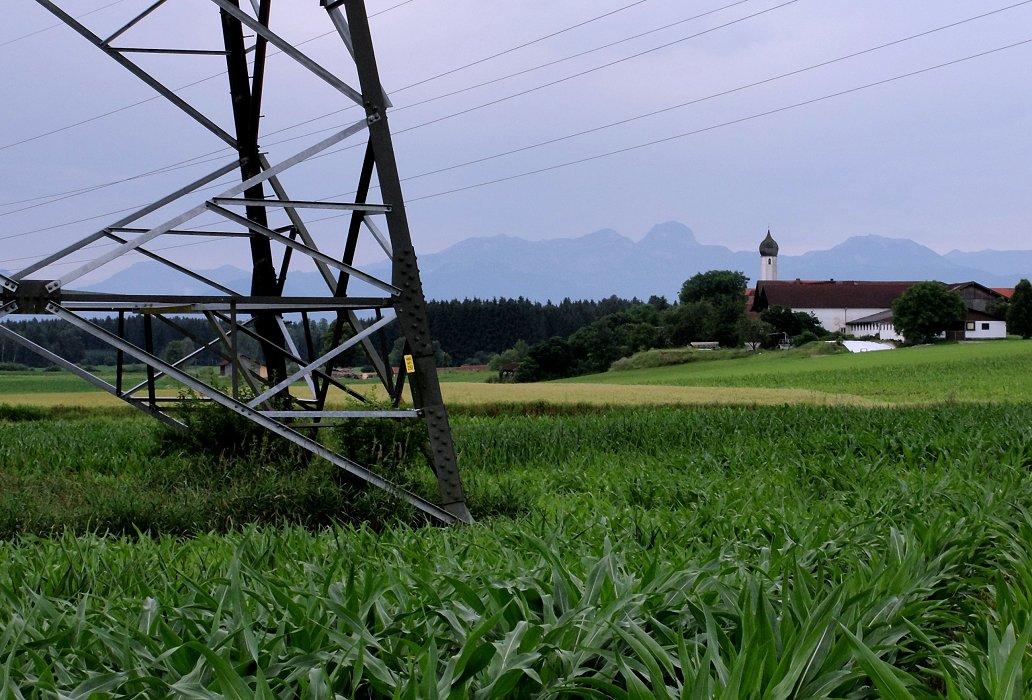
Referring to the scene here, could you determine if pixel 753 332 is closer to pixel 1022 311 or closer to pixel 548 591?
pixel 1022 311

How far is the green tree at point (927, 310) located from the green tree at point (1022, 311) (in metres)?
3.44

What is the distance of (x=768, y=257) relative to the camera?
6201 inches

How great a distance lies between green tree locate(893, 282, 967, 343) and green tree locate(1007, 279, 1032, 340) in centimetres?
344

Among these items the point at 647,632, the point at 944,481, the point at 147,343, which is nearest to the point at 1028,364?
the point at 944,481

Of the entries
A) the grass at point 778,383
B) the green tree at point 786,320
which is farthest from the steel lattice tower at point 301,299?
the green tree at point 786,320

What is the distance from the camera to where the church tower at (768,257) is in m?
155

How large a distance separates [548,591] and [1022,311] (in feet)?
250

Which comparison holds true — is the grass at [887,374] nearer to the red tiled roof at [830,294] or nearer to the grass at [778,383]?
the grass at [778,383]

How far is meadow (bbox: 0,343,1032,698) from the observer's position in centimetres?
295

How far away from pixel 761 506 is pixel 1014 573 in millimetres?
2533

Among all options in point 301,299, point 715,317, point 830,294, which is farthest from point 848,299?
point 301,299

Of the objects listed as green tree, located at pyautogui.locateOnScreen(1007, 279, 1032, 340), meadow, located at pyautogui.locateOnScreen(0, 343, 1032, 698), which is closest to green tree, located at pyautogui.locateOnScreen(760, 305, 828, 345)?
green tree, located at pyautogui.locateOnScreen(1007, 279, 1032, 340)

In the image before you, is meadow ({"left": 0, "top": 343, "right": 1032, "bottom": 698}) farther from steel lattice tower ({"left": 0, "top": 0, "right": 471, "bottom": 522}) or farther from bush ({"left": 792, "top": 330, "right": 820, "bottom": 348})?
bush ({"left": 792, "top": 330, "right": 820, "bottom": 348})

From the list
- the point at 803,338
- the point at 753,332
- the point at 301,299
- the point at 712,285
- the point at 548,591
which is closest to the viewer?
the point at 548,591
